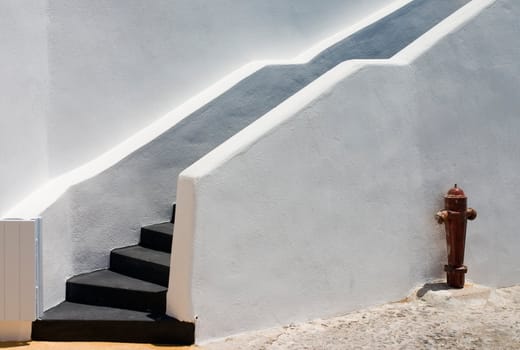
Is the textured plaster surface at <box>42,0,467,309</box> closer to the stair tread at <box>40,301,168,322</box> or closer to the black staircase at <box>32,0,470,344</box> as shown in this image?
the black staircase at <box>32,0,470,344</box>

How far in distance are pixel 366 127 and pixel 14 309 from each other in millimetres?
2841

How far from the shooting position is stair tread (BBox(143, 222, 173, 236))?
5.65 m

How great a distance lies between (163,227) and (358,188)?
5.58ft

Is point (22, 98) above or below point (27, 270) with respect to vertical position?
above

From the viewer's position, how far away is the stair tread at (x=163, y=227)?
565 centimetres

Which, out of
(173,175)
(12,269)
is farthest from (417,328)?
(12,269)

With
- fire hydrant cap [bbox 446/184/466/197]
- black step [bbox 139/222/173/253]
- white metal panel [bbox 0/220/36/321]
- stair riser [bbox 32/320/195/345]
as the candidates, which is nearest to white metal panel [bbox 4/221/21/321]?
white metal panel [bbox 0/220/36/321]

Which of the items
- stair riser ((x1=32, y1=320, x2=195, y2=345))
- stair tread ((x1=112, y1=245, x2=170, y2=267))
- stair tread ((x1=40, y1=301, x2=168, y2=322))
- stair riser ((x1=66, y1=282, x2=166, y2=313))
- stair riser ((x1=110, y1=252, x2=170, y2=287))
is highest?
stair tread ((x1=112, y1=245, x2=170, y2=267))

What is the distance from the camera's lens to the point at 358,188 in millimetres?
5230

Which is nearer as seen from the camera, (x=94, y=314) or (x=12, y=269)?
(x=12, y=269)

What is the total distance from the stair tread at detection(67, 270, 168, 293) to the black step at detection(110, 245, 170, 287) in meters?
0.05

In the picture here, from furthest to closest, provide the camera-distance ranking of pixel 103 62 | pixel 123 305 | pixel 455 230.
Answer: pixel 103 62 < pixel 455 230 < pixel 123 305

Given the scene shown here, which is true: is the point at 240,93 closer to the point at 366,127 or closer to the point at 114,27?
the point at 114,27

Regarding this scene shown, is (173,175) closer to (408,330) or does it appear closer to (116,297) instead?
(116,297)
